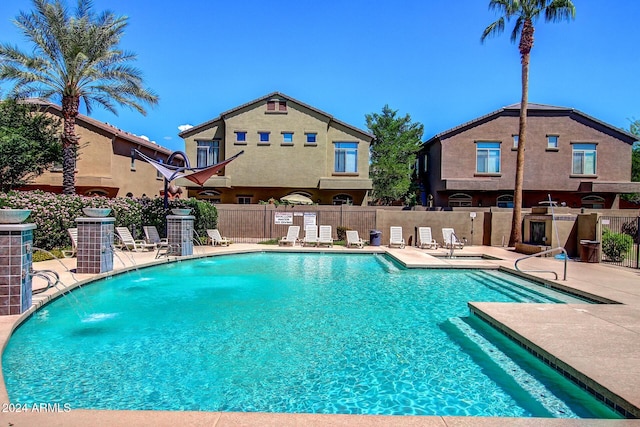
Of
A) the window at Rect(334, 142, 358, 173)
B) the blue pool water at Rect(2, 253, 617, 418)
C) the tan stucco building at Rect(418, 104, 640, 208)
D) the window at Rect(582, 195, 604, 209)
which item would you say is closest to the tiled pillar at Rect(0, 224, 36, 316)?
the blue pool water at Rect(2, 253, 617, 418)

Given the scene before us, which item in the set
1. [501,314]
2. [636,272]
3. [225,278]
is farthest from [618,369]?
[636,272]

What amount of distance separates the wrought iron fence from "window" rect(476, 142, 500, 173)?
1122 cm

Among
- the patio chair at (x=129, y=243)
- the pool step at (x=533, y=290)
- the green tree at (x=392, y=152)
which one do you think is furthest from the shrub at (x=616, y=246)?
the green tree at (x=392, y=152)

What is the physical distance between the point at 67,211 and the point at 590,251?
60.3 feet

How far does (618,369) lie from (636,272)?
32.8 ft

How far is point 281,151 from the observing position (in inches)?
1056

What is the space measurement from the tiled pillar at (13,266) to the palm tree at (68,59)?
1261 centimetres

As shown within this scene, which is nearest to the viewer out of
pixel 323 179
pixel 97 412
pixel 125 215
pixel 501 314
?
pixel 97 412

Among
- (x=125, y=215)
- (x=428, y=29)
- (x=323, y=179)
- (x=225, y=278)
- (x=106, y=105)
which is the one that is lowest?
(x=225, y=278)

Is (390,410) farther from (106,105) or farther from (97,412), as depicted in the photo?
(106,105)

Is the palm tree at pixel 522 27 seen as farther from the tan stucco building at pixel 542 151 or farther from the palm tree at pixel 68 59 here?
the palm tree at pixel 68 59

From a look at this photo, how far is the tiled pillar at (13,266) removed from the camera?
6.03 metres

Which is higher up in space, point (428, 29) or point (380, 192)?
point (428, 29)

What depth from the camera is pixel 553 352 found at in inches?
186
